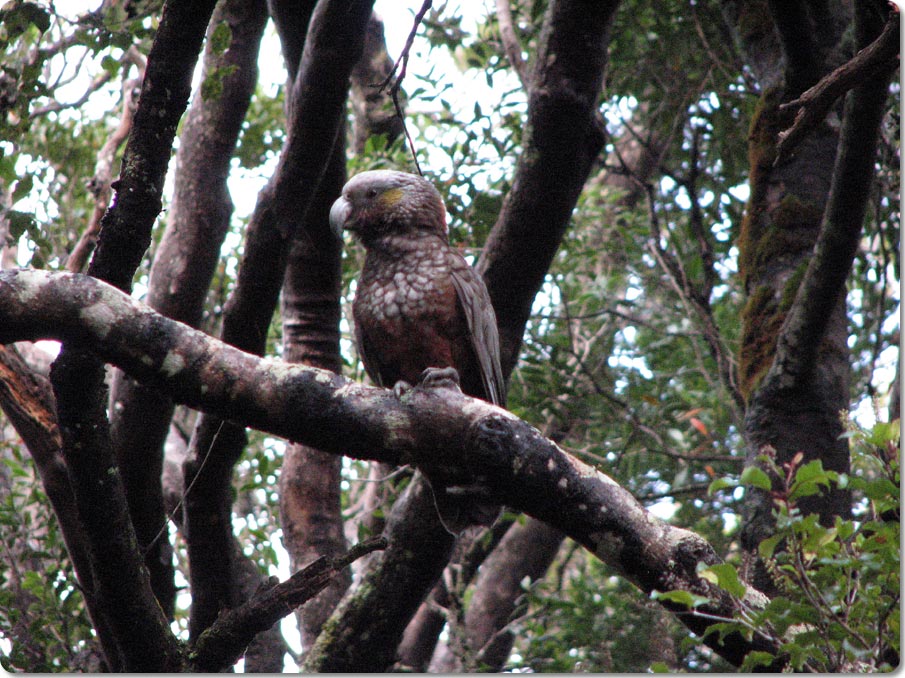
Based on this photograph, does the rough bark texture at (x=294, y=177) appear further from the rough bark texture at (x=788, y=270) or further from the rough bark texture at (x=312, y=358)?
the rough bark texture at (x=788, y=270)

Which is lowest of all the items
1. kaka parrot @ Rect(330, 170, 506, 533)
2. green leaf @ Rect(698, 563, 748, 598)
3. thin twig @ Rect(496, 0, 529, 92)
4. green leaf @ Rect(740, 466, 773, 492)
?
green leaf @ Rect(698, 563, 748, 598)

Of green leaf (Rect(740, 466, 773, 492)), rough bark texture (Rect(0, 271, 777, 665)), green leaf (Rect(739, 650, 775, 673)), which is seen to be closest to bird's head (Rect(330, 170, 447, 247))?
rough bark texture (Rect(0, 271, 777, 665))

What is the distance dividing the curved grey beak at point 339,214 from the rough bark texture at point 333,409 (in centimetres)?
188

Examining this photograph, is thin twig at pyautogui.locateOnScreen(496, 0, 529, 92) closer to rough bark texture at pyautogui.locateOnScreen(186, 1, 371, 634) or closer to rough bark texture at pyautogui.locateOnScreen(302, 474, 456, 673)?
rough bark texture at pyautogui.locateOnScreen(186, 1, 371, 634)

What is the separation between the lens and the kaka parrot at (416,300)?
399 centimetres

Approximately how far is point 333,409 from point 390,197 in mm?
2071

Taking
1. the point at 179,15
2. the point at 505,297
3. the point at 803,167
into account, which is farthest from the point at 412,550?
the point at 803,167

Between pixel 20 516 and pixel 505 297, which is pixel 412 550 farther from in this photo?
pixel 20 516

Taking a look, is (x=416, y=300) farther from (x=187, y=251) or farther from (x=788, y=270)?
(x=788, y=270)

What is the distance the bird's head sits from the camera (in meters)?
4.38

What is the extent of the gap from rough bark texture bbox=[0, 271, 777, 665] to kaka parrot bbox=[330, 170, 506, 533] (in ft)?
3.77

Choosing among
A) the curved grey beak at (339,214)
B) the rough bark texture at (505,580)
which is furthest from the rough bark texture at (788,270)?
the rough bark texture at (505,580)

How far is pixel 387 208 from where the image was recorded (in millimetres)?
4395

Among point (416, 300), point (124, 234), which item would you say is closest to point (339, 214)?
point (416, 300)
